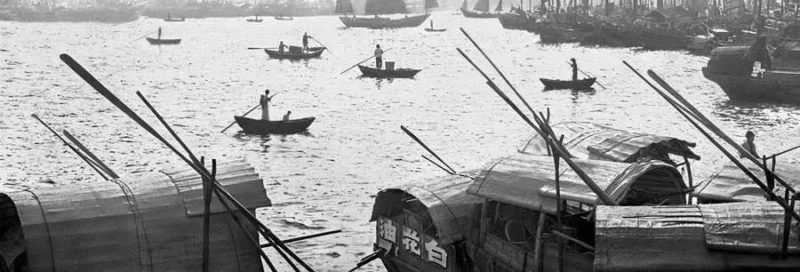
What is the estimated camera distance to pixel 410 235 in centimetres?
1362

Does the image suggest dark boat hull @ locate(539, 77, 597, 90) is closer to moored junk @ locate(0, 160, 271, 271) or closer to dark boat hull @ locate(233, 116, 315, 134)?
dark boat hull @ locate(233, 116, 315, 134)

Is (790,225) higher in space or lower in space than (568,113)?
higher

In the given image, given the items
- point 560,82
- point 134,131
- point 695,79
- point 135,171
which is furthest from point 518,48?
point 135,171

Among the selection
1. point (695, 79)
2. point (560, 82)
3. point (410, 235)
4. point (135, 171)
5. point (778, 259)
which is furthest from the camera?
point (695, 79)

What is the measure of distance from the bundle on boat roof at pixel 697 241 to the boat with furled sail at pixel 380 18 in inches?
4744

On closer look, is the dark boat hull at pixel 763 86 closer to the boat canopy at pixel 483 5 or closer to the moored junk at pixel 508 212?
the moored junk at pixel 508 212

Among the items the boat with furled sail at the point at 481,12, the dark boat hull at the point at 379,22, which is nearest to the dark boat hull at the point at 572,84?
the dark boat hull at the point at 379,22

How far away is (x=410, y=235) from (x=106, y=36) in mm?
107668

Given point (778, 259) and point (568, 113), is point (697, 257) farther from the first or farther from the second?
point (568, 113)

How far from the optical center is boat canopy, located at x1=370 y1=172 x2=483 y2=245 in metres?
12.8

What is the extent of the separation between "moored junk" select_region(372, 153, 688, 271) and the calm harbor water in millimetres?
3448

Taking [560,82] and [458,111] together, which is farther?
[560,82]

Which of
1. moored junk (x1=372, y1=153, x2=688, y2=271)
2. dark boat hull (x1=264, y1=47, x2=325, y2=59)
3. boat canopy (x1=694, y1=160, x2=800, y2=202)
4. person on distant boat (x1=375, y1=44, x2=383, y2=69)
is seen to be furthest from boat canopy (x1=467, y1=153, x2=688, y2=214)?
dark boat hull (x1=264, y1=47, x2=325, y2=59)

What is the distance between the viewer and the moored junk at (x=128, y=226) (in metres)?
11.6
